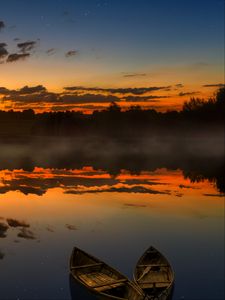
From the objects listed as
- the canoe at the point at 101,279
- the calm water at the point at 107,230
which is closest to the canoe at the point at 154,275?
the calm water at the point at 107,230

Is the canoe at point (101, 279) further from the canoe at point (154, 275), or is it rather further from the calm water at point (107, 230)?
the canoe at point (154, 275)

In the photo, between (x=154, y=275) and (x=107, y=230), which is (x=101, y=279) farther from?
(x=107, y=230)

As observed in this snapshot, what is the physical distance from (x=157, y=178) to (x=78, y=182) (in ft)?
Answer: 50.8

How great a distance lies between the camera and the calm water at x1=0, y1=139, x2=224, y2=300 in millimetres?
31234

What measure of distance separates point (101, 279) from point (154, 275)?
4.06 meters

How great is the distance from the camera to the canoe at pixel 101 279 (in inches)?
1062

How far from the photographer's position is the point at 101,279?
30453 millimetres

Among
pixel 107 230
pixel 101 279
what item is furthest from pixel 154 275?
pixel 107 230

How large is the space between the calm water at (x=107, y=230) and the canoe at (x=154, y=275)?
2.67 ft

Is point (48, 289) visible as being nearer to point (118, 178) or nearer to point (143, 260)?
point (143, 260)

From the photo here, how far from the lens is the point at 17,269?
110 feet

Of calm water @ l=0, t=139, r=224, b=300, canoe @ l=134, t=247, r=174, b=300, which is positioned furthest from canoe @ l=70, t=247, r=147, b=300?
canoe @ l=134, t=247, r=174, b=300

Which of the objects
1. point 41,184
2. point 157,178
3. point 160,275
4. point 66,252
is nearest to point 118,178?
point 157,178

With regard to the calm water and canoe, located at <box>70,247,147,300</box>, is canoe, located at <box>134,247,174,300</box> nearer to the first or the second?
the calm water
